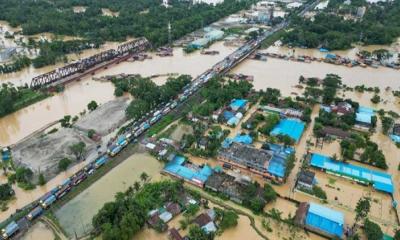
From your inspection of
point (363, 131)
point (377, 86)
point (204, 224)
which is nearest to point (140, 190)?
point (204, 224)

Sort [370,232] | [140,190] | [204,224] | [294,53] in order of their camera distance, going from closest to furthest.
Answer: [370,232] < [204,224] < [140,190] < [294,53]

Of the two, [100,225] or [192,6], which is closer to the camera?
[100,225]

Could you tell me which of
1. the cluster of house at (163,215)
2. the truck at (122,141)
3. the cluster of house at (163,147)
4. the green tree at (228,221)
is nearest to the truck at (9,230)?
the cluster of house at (163,215)

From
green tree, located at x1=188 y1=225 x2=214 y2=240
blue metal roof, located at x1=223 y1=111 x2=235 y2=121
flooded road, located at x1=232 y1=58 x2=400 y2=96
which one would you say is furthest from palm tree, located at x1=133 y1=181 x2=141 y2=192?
flooded road, located at x1=232 y1=58 x2=400 y2=96

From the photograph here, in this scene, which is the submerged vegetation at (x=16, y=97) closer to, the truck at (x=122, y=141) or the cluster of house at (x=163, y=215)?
the truck at (x=122, y=141)

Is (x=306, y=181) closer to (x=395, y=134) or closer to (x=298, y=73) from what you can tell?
(x=395, y=134)

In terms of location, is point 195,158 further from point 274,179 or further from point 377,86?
point 377,86
